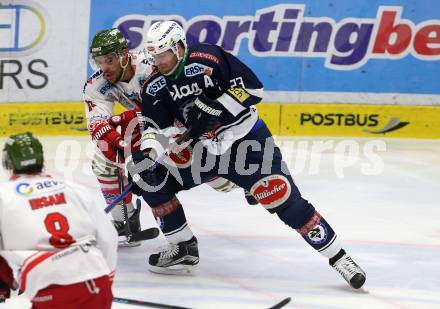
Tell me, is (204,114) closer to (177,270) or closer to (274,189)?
(274,189)

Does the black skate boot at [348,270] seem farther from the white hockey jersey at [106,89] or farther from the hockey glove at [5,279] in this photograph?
the hockey glove at [5,279]

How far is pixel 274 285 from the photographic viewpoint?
4.81 metres

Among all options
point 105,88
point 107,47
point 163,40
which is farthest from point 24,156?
point 105,88

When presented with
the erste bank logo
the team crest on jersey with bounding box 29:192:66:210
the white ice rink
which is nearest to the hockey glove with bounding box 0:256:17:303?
the team crest on jersey with bounding box 29:192:66:210

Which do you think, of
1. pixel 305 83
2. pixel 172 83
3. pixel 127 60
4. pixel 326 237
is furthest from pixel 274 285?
pixel 305 83

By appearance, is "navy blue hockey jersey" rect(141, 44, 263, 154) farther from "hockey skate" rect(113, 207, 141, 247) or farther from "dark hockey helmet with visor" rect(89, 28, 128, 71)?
"hockey skate" rect(113, 207, 141, 247)

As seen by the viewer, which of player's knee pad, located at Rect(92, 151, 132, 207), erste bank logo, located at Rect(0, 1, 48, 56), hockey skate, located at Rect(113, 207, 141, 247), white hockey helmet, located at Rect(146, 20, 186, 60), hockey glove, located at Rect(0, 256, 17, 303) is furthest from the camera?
erste bank logo, located at Rect(0, 1, 48, 56)

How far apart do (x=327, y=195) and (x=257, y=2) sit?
6.98 feet

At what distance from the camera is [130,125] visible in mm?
5363

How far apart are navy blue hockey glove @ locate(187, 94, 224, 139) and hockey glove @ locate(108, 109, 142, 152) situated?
65cm

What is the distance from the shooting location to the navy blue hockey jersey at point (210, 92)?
469cm

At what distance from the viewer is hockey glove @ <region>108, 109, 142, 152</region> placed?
530cm

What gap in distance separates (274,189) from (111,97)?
117 centimetres

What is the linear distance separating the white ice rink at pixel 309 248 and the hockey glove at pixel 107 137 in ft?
1.90
